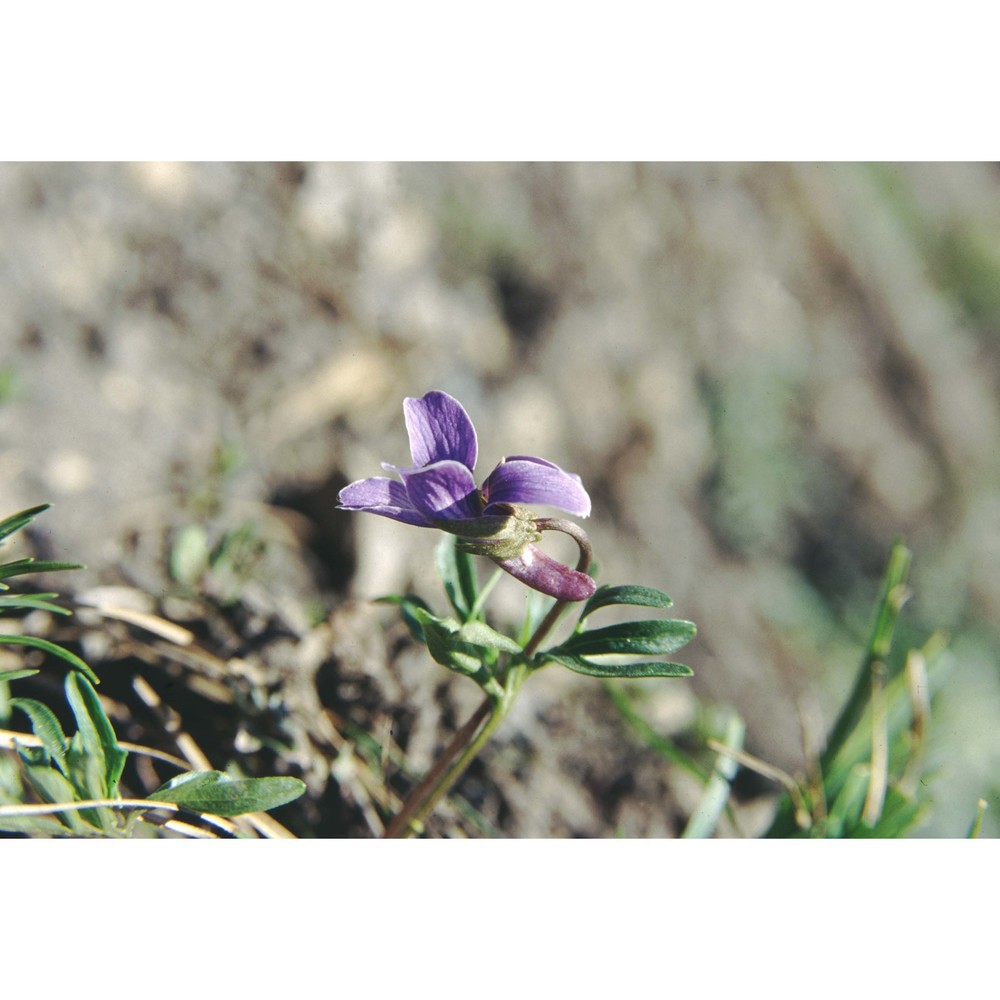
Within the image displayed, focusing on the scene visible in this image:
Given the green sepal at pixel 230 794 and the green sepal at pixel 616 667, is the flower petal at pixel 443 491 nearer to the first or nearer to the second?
the green sepal at pixel 616 667

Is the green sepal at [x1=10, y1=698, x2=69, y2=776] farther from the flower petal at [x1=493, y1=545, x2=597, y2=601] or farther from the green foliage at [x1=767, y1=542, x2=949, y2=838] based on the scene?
the green foliage at [x1=767, y1=542, x2=949, y2=838]

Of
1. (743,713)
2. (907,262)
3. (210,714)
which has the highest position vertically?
(907,262)

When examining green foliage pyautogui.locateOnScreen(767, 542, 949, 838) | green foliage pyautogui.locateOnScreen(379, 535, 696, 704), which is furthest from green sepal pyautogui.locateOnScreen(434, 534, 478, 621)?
green foliage pyautogui.locateOnScreen(767, 542, 949, 838)

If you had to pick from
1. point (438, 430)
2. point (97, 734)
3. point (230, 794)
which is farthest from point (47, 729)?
point (438, 430)

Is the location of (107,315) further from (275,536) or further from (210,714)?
(210,714)

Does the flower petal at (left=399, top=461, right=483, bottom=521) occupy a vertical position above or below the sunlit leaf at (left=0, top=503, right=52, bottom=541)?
above

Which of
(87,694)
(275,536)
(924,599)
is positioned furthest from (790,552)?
(87,694)

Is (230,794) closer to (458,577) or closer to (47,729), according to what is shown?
(47,729)
